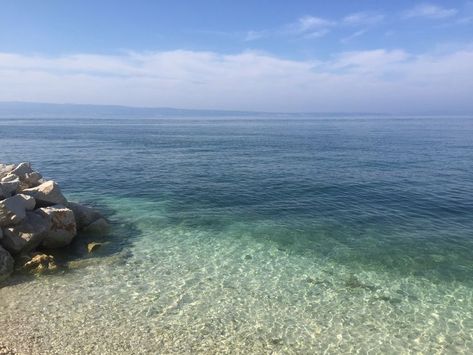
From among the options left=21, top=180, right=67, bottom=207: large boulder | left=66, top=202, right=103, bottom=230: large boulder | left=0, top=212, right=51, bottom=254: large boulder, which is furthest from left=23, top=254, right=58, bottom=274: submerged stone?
left=21, top=180, right=67, bottom=207: large boulder

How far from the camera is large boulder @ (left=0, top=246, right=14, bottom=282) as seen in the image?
19347 millimetres

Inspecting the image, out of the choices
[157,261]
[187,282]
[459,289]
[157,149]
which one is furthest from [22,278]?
[157,149]

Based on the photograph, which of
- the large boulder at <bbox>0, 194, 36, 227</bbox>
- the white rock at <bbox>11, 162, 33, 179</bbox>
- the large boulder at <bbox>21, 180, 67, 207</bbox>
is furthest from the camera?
the white rock at <bbox>11, 162, 33, 179</bbox>

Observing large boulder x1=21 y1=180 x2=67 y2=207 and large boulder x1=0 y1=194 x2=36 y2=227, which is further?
large boulder x1=21 y1=180 x2=67 y2=207

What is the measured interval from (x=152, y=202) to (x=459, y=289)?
2378 centimetres

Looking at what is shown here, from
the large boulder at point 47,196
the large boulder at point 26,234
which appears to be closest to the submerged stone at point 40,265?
the large boulder at point 26,234

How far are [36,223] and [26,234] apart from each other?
101 centimetres

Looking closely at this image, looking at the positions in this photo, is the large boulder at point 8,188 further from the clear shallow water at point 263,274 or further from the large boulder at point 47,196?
the clear shallow water at point 263,274

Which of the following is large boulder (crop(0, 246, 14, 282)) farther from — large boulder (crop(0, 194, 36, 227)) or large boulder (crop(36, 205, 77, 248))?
large boulder (crop(36, 205, 77, 248))

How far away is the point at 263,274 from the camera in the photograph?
20.4 metres

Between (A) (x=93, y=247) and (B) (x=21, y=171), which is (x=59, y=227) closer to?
Result: (A) (x=93, y=247)

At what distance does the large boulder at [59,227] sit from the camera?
2300 cm

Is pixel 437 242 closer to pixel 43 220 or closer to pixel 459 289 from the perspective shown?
pixel 459 289

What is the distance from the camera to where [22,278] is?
63.0 ft
